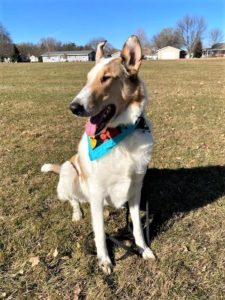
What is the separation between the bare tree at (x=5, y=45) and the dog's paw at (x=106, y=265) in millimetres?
93161

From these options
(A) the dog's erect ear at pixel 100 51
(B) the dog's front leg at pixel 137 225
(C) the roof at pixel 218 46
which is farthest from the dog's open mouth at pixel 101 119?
(C) the roof at pixel 218 46

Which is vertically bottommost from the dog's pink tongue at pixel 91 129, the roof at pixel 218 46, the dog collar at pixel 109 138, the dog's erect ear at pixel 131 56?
the roof at pixel 218 46

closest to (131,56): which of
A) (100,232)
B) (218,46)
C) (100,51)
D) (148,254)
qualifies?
(100,51)

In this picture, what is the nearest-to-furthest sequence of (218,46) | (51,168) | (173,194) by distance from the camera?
(173,194) < (51,168) < (218,46)

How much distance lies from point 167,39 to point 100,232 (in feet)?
389

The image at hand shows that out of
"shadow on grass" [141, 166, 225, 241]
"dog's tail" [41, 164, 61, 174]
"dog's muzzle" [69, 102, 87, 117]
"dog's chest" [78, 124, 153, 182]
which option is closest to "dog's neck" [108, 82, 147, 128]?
"dog's chest" [78, 124, 153, 182]

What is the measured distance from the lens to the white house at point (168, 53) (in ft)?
353

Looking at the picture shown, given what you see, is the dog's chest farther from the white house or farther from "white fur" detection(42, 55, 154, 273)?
the white house

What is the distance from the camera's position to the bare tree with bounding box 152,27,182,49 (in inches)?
4508

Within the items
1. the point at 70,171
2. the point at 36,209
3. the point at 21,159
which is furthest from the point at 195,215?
the point at 21,159

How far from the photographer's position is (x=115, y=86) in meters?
3.08

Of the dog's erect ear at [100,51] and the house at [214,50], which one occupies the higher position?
the dog's erect ear at [100,51]

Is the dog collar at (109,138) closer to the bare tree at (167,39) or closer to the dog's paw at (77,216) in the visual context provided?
the dog's paw at (77,216)

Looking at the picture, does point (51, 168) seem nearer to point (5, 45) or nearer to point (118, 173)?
point (118, 173)
